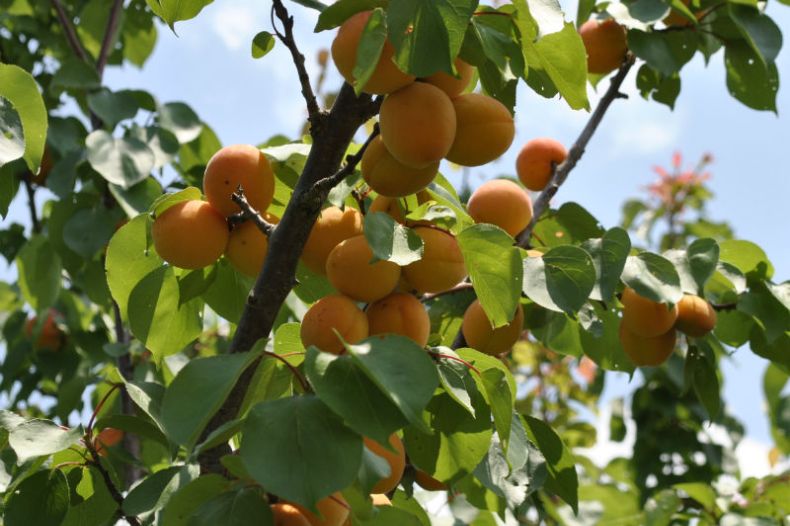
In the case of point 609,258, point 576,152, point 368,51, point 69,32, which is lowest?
point 368,51

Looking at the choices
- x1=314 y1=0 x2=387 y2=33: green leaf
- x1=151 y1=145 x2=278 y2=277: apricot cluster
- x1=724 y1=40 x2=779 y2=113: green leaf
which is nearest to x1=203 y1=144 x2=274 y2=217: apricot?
x1=151 y1=145 x2=278 y2=277: apricot cluster

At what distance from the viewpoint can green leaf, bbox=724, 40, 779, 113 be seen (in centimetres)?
181

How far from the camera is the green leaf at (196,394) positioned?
32.9 inches

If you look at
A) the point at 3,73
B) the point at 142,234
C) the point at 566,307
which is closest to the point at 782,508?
the point at 566,307

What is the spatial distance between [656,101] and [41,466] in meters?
1.41

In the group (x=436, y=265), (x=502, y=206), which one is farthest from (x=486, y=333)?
(x=436, y=265)

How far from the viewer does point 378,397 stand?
0.85 m

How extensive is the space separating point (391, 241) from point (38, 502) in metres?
0.58

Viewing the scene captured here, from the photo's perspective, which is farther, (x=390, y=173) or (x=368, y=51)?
(x=390, y=173)

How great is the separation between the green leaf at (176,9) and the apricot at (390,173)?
0.27 meters

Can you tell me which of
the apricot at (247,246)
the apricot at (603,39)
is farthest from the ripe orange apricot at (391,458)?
the apricot at (603,39)

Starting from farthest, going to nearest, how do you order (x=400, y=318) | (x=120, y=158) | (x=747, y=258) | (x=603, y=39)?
(x=120, y=158) < (x=603, y=39) < (x=747, y=258) < (x=400, y=318)

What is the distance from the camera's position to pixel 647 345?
1.60 m

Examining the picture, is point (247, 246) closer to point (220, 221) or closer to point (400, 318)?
point (220, 221)
